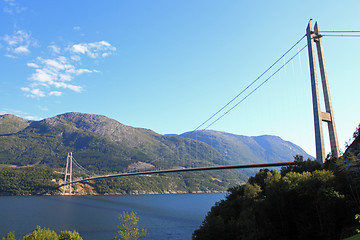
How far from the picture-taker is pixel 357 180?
19.8m

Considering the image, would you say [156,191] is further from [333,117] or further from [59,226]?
[333,117]

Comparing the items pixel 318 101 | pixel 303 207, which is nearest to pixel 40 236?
pixel 303 207

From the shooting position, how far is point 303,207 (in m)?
22.4

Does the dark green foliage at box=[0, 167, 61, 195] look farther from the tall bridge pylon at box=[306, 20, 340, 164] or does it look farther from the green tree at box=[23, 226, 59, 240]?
the tall bridge pylon at box=[306, 20, 340, 164]

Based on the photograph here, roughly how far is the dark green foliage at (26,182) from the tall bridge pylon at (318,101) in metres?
145

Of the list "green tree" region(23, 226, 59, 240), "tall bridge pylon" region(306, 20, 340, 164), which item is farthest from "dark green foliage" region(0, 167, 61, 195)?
"tall bridge pylon" region(306, 20, 340, 164)

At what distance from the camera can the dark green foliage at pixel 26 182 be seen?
5556 inches

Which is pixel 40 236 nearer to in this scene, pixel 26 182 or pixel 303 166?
pixel 303 166

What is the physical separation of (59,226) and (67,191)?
104 metres

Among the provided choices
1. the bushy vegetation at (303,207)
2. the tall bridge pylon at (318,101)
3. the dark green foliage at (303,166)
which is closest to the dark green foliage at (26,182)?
the bushy vegetation at (303,207)

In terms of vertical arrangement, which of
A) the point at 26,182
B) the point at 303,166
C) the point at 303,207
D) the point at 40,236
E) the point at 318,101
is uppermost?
the point at 318,101

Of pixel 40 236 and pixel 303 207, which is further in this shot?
pixel 40 236

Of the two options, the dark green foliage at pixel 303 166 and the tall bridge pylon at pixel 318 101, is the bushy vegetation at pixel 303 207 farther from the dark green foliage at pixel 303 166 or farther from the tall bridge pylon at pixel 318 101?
the tall bridge pylon at pixel 318 101

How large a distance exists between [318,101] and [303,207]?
1017cm
